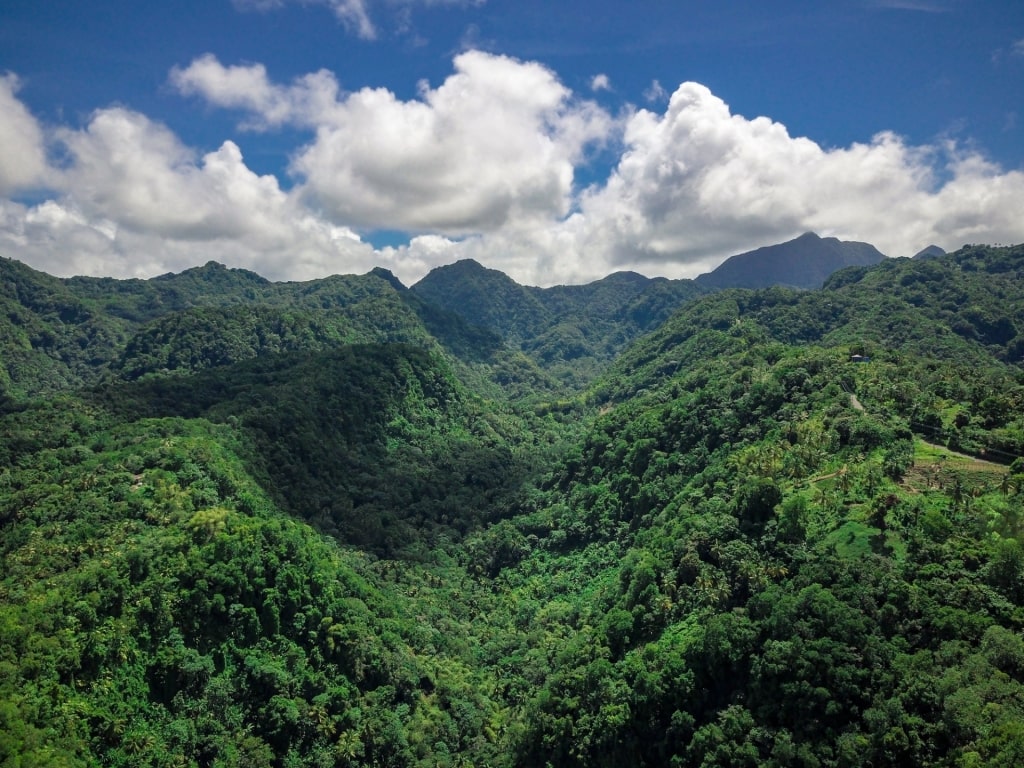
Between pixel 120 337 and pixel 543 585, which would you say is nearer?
pixel 543 585

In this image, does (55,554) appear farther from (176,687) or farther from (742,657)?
(742,657)

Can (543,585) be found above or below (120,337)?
below

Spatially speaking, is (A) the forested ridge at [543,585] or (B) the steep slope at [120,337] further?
(B) the steep slope at [120,337]

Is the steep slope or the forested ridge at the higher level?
the steep slope

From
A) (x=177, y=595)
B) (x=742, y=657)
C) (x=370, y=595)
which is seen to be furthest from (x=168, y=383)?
(x=742, y=657)

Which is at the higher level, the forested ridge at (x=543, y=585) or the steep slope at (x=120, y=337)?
the steep slope at (x=120, y=337)

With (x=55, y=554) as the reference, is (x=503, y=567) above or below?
below

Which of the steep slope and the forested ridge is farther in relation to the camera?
the steep slope

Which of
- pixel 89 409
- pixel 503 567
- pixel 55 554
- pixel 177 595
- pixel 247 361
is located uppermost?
pixel 247 361
